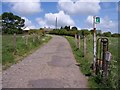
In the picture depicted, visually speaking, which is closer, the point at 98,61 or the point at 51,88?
the point at 51,88

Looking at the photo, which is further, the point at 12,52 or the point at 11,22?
the point at 11,22

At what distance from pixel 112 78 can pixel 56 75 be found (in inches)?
105

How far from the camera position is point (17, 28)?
104 m

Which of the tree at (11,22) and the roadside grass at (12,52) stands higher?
the tree at (11,22)

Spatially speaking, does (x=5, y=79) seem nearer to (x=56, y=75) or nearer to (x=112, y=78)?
(x=56, y=75)

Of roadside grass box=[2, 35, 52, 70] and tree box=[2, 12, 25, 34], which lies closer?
roadside grass box=[2, 35, 52, 70]

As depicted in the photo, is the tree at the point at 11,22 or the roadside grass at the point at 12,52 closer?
the roadside grass at the point at 12,52

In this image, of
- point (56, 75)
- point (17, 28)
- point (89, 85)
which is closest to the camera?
point (89, 85)

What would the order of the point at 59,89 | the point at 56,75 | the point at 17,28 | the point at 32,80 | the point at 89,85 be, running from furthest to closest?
1. the point at 17,28
2. the point at 56,75
3. the point at 32,80
4. the point at 89,85
5. the point at 59,89

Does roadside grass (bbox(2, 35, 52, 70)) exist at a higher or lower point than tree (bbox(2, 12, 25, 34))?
lower

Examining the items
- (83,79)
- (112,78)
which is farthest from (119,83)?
(83,79)

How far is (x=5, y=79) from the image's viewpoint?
979 cm

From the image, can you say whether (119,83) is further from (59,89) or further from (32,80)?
(32,80)

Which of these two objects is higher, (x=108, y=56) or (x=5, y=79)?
(x=108, y=56)
